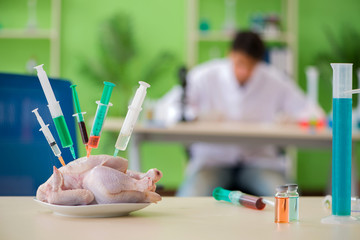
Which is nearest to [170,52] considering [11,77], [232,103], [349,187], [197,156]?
[232,103]

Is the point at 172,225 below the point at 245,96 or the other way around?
below

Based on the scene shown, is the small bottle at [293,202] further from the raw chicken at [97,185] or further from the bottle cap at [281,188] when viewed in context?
the raw chicken at [97,185]

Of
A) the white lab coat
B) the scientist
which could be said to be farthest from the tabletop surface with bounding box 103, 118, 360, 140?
the white lab coat

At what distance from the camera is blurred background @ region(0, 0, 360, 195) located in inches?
212

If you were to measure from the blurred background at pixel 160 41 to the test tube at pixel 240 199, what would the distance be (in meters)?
4.26

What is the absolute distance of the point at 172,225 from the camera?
85 cm

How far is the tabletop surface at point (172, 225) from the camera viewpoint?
777mm

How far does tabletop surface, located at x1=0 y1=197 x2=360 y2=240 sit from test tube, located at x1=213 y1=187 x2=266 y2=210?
0.05 feet

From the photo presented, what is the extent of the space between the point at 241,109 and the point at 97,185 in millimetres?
3036

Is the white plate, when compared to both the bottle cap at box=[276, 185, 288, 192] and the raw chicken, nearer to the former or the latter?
the raw chicken

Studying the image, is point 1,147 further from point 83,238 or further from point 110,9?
point 110,9

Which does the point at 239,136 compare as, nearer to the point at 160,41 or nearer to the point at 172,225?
the point at 172,225

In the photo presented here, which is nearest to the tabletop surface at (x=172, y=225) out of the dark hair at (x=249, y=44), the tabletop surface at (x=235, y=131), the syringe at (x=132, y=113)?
the syringe at (x=132, y=113)

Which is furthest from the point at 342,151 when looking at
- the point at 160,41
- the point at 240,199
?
the point at 160,41
